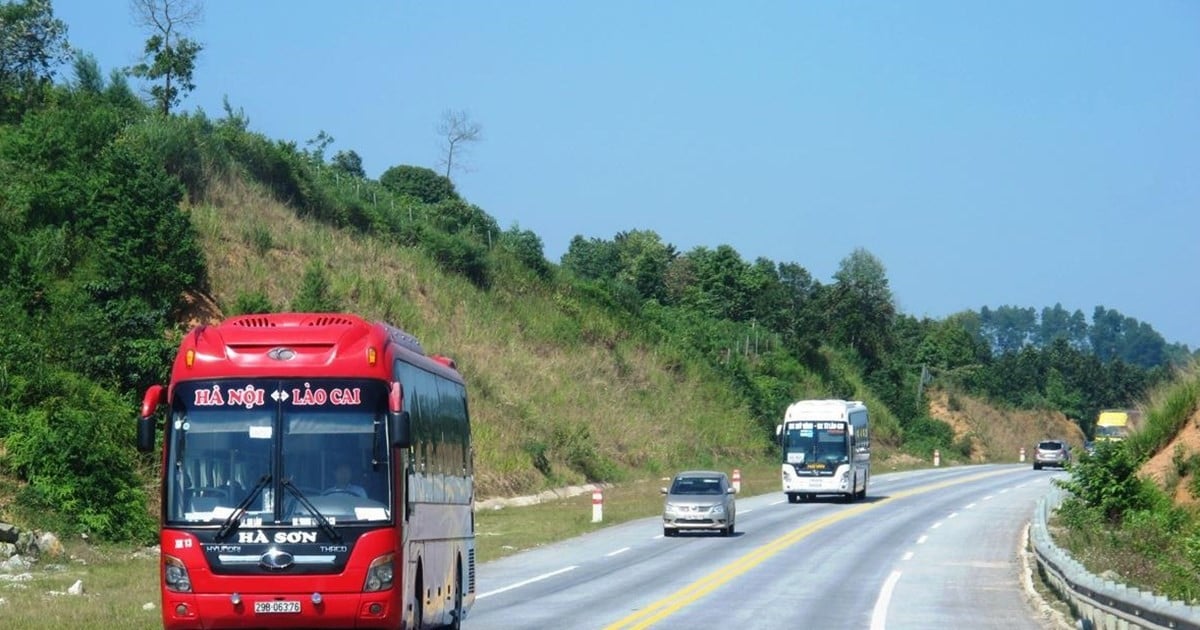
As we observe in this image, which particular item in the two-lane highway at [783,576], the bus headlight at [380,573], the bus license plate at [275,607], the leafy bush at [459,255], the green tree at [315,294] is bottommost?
the two-lane highway at [783,576]

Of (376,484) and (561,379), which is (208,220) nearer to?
(561,379)

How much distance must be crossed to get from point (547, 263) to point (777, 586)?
2209 inches

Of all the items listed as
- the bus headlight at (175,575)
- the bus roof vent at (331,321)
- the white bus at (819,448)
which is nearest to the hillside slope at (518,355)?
the white bus at (819,448)

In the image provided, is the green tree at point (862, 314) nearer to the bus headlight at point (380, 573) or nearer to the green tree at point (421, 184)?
the green tree at point (421, 184)

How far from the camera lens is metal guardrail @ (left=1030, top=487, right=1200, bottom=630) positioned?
13.5 meters

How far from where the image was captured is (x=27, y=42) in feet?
199

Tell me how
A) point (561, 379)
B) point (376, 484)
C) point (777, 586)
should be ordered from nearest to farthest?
point (376, 484), point (777, 586), point (561, 379)

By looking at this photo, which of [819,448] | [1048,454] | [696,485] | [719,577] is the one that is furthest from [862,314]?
[719,577]

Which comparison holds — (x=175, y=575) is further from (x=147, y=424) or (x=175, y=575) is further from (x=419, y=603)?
(x=419, y=603)

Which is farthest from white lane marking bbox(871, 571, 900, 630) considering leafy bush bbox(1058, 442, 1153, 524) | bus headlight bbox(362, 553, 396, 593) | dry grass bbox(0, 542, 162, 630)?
dry grass bbox(0, 542, 162, 630)

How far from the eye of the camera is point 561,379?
6950cm

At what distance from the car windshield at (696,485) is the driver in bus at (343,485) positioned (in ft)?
85.8

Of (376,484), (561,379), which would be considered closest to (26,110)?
(561,379)

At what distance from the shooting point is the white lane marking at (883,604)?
2148 cm
